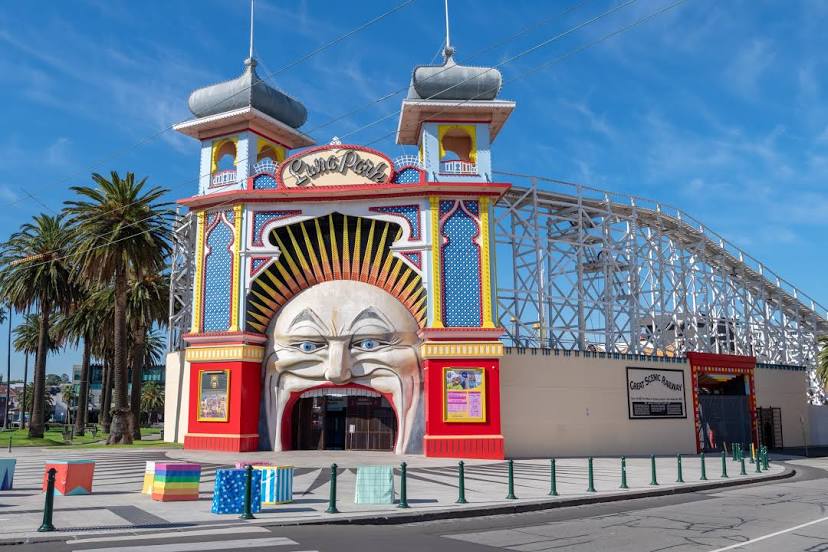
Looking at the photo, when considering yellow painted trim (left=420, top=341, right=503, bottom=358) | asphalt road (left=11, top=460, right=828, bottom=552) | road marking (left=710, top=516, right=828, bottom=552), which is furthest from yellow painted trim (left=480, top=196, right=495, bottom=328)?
road marking (left=710, top=516, right=828, bottom=552)

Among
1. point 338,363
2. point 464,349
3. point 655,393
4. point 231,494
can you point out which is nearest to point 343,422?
point 338,363

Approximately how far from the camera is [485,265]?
3125 centimetres

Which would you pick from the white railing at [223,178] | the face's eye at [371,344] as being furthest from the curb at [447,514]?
the white railing at [223,178]

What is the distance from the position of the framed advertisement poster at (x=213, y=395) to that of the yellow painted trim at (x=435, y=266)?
997 centimetres

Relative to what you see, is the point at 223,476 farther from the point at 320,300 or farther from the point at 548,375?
the point at 548,375

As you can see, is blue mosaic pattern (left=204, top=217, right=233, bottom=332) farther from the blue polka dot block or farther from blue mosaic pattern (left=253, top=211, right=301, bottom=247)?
the blue polka dot block

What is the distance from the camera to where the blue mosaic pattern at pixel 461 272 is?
30.8 m

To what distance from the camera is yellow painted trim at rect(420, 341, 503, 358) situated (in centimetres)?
3009

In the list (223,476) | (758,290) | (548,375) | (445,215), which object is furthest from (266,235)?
(758,290)

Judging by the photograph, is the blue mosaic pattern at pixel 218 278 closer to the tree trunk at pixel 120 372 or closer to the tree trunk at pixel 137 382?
the tree trunk at pixel 120 372

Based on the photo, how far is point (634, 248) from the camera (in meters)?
39.3

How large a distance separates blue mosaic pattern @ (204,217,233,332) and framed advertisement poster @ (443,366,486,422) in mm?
10772

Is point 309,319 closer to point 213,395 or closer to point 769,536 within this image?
point 213,395

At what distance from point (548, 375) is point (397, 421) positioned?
7465 millimetres
